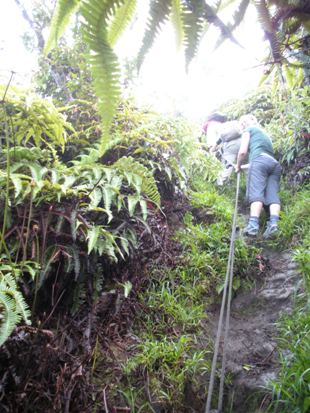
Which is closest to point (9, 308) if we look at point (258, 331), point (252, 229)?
point (258, 331)

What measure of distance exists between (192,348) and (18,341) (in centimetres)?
154

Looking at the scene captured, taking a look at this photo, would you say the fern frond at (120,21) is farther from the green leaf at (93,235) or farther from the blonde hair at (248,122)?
the blonde hair at (248,122)

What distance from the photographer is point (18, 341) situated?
5.97 ft

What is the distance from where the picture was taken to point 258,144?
5.16 meters

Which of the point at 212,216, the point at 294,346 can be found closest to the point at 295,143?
the point at 212,216

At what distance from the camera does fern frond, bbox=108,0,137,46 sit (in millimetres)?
646

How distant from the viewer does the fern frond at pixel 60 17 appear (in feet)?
2.09

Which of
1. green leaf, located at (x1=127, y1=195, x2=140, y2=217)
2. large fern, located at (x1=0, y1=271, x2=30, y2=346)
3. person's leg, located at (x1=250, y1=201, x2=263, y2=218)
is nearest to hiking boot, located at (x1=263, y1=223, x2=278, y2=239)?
person's leg, located at (x1=250, y1=201, x2=263, y2=218)

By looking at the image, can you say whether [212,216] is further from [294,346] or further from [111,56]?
[111,56]

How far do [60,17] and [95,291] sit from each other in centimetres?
216

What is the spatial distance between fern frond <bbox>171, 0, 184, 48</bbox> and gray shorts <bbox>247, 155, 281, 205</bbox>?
419 cm

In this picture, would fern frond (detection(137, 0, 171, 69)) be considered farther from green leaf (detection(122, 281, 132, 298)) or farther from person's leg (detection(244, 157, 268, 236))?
person's leg (detection(244, 157, 268, 236))

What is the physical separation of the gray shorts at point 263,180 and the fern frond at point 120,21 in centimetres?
432

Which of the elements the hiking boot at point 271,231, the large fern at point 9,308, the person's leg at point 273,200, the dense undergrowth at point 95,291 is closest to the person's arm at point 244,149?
the person's leg at point 273,200
